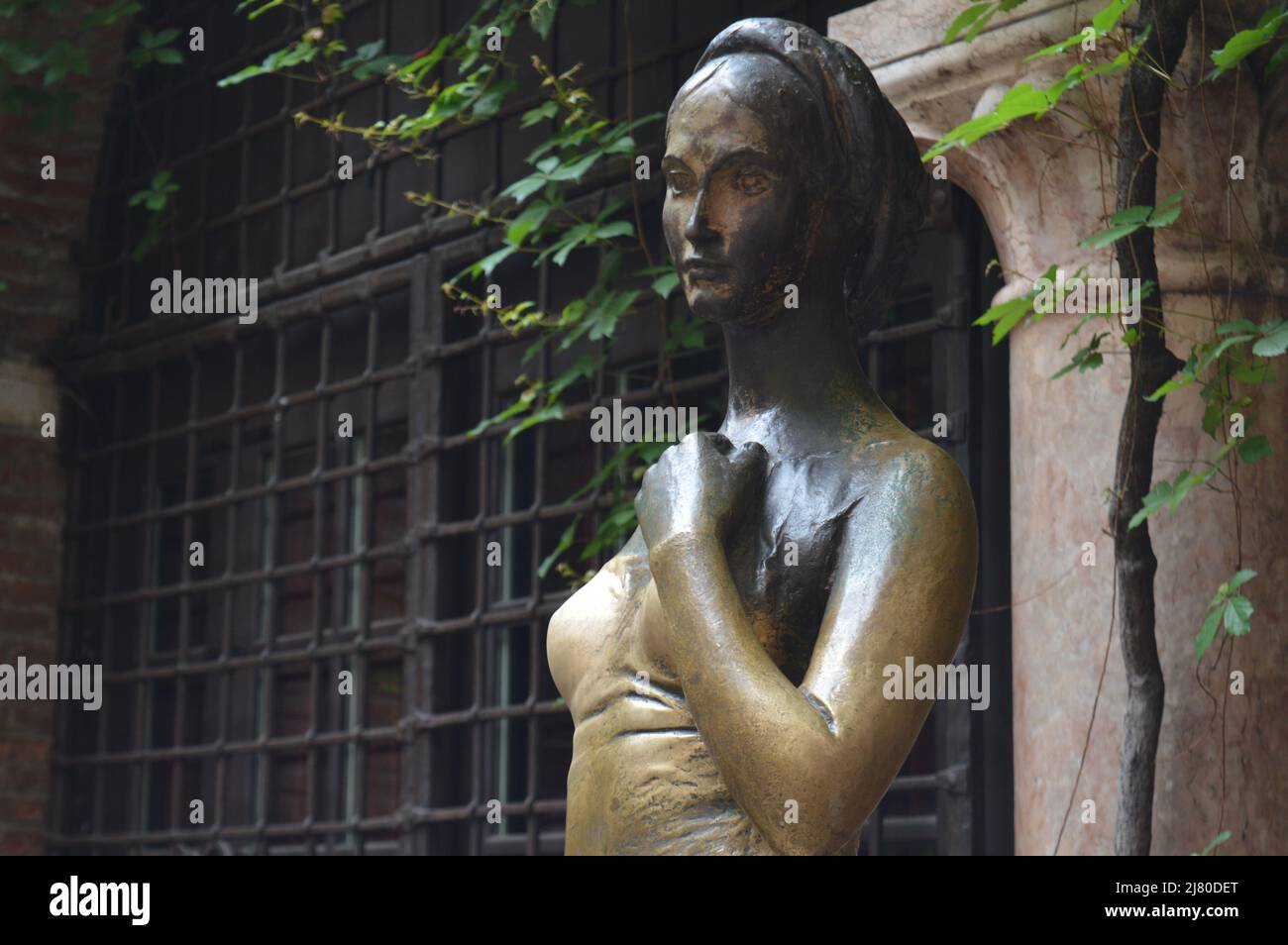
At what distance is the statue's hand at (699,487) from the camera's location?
6.58 feet

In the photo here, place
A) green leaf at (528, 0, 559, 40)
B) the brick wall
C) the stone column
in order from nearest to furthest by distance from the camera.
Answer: the stone column, green leaf at (528, 0, 559, 40), the brick wall

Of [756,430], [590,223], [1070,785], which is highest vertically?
[590,223]

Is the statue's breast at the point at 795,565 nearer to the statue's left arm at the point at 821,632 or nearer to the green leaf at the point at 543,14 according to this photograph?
the statue's left arm at the point at 821,632

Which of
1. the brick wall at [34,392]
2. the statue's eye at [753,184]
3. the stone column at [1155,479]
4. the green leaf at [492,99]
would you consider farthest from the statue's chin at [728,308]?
the brick wall at [34,392]

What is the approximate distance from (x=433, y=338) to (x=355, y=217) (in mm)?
691

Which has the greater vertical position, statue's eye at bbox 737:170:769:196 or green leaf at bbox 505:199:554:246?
green leaf at bbox 505:199:554:246

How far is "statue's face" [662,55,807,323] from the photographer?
210cm

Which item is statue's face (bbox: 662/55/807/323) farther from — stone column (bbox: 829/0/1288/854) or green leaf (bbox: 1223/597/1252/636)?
stone column (bbox: 829/0/1288/854)

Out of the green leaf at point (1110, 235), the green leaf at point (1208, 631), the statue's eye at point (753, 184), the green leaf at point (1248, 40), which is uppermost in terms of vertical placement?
the green leaf at point (1248, 40)

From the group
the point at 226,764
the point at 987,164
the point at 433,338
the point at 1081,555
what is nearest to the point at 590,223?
the point at 433,338

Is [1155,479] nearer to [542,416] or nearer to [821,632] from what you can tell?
[821,632]

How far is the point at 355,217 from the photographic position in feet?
20.1

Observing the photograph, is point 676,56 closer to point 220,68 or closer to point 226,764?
point 220,68

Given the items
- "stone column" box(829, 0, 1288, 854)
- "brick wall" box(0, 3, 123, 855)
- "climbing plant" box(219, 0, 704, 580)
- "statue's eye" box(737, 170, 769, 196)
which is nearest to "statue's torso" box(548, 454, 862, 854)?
A: "statue's eye" box(737, 170, 769, 196)
